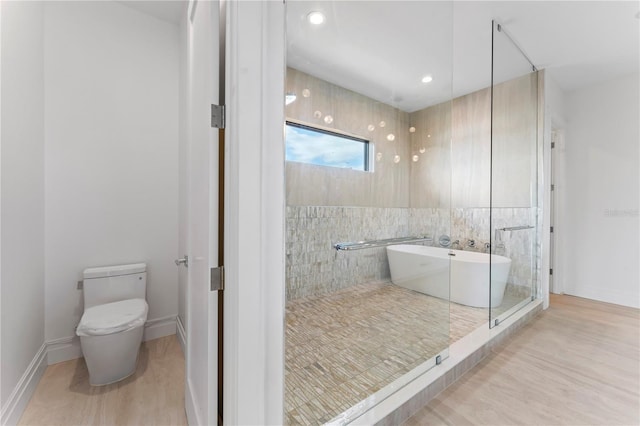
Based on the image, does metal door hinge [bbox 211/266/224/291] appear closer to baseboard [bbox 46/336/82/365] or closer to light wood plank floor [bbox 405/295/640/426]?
light wood plank floor [bbox 405/295/640/426]

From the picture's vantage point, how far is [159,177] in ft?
8.04

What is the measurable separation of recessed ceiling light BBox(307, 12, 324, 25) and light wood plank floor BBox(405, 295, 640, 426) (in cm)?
214

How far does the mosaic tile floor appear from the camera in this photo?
1435 mm

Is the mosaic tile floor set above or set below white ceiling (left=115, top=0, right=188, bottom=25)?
below

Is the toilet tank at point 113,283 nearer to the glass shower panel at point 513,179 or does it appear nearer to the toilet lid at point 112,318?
the toilet lid at point 112,318

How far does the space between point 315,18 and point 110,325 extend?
6.92ft

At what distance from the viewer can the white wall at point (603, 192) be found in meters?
3.27

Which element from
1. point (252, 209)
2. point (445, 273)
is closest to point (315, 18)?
point (252, 209)

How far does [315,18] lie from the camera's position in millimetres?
1474

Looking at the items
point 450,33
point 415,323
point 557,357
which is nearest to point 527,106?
point 450,33

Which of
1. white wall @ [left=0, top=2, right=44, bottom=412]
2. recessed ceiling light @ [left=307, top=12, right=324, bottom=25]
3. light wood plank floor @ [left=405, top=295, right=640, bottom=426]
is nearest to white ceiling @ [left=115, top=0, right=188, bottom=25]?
white wall @ [left=0, top=2, right=44, bottom=412]

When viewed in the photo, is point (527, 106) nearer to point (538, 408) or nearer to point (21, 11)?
point (538, 408)

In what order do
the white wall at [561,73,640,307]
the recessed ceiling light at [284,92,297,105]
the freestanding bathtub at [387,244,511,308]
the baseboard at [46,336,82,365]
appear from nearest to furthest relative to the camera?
1. the recessed ceiling light at [284,92,297,105]
2. the freestanding bathtub at [387,244,511,308]
3. the baseboard at [46,336,82,365]
4. the white wall at [561,73,640,307]

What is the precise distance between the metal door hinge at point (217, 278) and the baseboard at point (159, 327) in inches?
70.5
